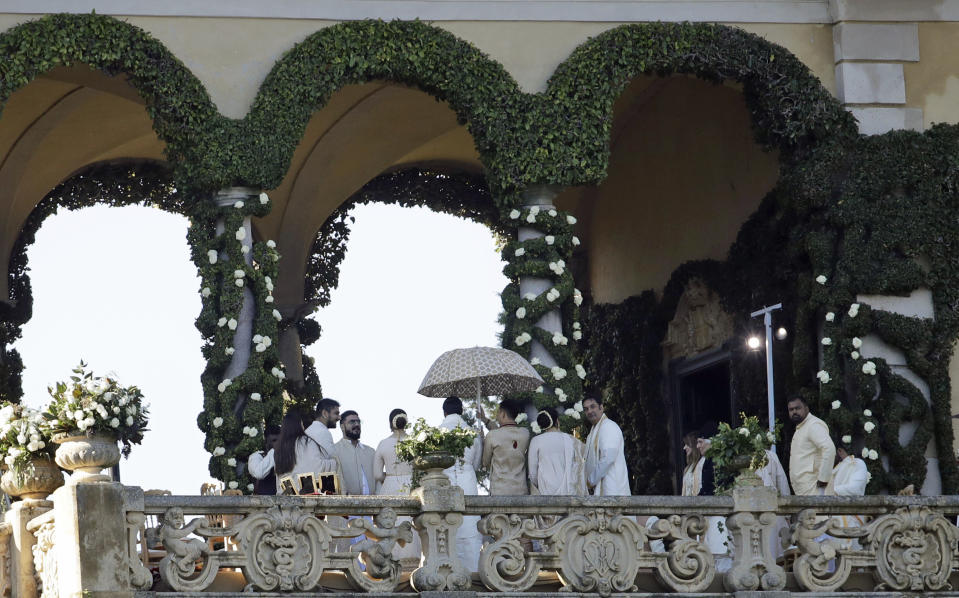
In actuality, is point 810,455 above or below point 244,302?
below

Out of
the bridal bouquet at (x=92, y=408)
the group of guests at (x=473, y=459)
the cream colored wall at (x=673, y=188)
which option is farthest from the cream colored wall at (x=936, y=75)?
the bridal bouquet at (x=92, y=408)

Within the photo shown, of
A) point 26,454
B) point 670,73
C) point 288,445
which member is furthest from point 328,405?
point 670,73

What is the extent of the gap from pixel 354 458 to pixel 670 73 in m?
5.55

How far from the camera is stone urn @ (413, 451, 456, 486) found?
1176 cm

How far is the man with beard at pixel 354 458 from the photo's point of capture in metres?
13.9

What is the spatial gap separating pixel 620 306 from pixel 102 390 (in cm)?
1025

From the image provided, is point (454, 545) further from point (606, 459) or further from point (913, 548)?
point (913, 548)

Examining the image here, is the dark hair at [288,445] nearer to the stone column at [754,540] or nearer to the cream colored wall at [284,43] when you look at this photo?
the stone column at [754,540]

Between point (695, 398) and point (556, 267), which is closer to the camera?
point (556, 267)

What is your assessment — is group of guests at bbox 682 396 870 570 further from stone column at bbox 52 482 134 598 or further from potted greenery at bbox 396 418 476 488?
stone column at bbox 52 482 134 598

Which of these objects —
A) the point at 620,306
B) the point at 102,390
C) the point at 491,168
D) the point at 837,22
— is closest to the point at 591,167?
the point at 491,168

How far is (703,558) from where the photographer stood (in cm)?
1189

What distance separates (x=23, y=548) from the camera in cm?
1158

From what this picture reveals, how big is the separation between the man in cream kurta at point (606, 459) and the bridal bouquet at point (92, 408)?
3.96 meters
